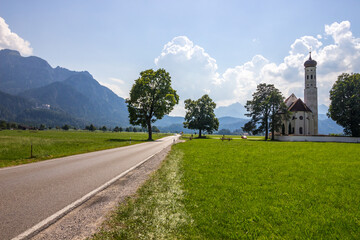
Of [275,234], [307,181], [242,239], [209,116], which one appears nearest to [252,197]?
[275,234]

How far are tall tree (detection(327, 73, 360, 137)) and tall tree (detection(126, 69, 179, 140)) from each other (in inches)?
1659

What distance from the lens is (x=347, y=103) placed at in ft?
160

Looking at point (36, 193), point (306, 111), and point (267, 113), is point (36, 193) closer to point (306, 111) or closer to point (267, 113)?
point (267, 113)

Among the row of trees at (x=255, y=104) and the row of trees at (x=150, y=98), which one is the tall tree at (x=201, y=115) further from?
the row of trees at (x=150, y=98)

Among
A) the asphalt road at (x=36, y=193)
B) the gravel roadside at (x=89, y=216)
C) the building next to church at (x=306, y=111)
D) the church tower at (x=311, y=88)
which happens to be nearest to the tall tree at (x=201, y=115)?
the building next to church at (x=306, y=111)

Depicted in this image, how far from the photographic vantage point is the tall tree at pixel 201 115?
2589 inches

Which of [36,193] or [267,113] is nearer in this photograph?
[36,193]

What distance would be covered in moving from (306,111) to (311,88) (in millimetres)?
12695

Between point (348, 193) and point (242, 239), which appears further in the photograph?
point (348, 193)

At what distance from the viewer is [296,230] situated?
4102 mm

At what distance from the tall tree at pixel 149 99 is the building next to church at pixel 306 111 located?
3750 centimetres

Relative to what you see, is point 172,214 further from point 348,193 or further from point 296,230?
point 348,193

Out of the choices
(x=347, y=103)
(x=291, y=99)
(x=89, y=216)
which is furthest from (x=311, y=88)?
(x=89, y=216)

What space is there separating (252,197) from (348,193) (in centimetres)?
330
